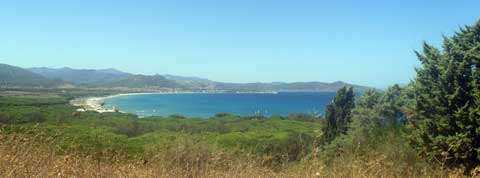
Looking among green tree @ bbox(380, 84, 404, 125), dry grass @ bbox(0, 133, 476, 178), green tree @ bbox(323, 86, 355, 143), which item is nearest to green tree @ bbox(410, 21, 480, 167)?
dry grass @ bbox(0, 133, 476, 178)

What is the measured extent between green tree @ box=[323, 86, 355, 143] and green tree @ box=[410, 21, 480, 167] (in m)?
28.1

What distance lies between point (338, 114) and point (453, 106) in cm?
3167

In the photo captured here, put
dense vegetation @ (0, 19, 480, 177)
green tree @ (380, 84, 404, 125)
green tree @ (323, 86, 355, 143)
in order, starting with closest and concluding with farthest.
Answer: dense vegetation @ (0, 19, 480, 177) → green tree @ (380, 84, 404, 125) → green tree @ (323, 86, 355, 143)

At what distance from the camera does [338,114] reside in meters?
40.0

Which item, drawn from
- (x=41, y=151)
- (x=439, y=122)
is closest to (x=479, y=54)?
(x=439, y=122)

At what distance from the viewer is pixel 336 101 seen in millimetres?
41125

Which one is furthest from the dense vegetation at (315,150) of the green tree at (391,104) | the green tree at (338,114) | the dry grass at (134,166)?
the green tree at (338,114)

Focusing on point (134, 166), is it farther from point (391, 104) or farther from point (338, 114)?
point (338, 114)

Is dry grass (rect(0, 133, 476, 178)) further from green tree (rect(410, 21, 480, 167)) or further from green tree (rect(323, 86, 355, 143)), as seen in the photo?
green tree (rect(323, 86, 355, 143))

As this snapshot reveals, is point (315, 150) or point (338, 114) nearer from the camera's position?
point (315, 150)

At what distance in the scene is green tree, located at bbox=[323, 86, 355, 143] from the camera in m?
38.8

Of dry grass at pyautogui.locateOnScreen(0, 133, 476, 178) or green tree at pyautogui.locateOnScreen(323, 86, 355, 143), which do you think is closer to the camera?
dry grass at pyautogui.locateOnScreen(0, 133, 476, 178)

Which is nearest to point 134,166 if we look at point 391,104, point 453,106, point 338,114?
point 453,106

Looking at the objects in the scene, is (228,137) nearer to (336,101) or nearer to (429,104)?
(336,101)
